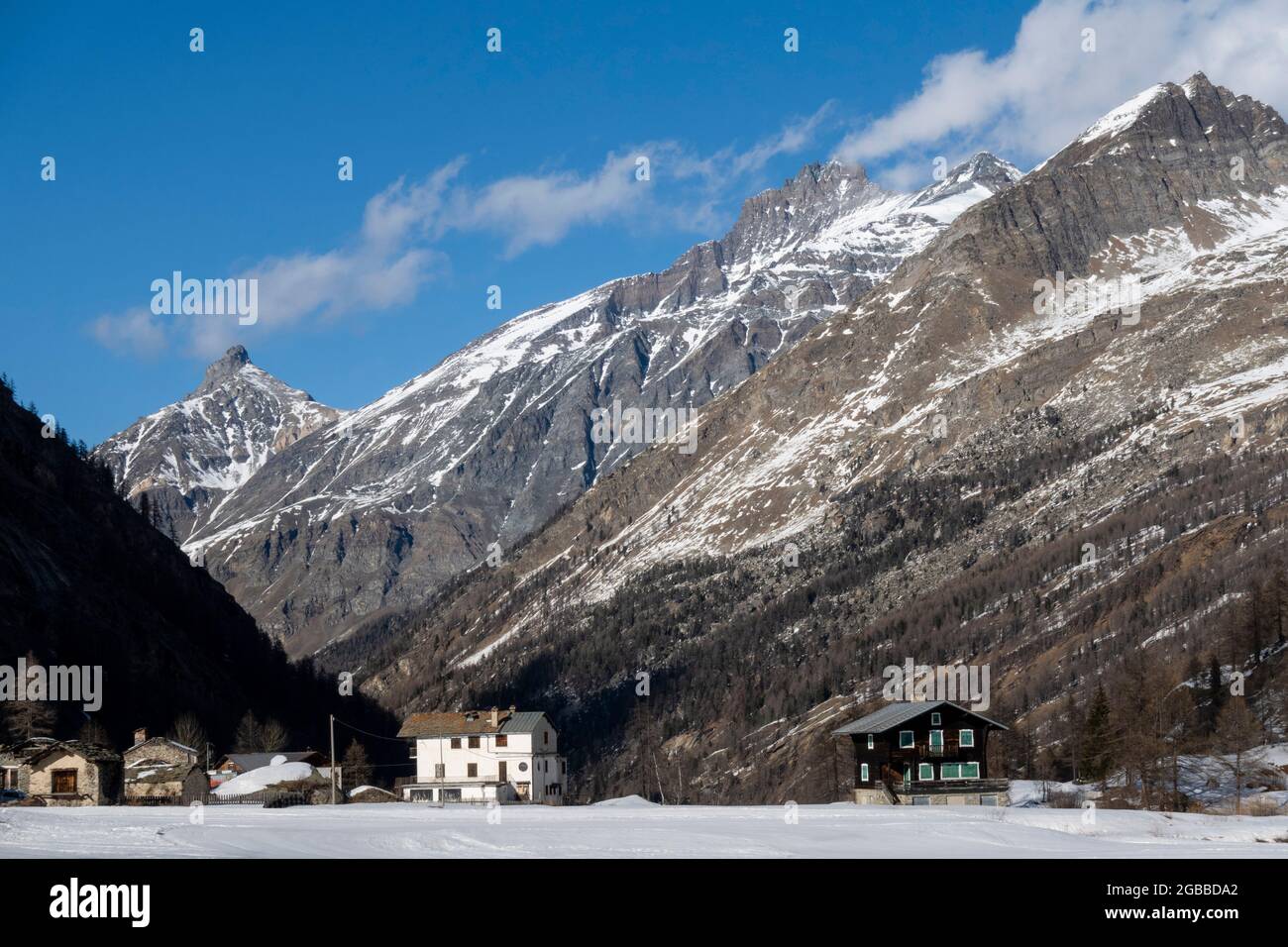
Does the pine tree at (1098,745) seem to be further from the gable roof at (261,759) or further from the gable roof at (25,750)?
the gable roof at (25,750)

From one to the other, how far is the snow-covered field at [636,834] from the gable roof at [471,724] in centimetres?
4621

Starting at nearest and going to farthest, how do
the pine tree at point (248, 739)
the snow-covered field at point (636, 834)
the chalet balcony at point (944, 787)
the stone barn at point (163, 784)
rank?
1. the snow-covered field at point (636, 834)
2. the chalet balcony at point (944, 787)
3. the stone barn at point (163, 784)
4. the pine tree at point (248, 739)

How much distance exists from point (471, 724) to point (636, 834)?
241 feet

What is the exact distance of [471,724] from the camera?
13800 centimetres

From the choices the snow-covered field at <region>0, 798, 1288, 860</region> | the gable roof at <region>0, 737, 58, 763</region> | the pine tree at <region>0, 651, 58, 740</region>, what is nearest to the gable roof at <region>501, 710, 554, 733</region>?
the gable roof at <region>0, 737, 58, 763</region>

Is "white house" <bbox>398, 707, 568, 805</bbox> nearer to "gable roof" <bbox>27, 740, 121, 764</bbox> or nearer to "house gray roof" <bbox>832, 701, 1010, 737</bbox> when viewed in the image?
"house gray roof" <bbox>832, 701, 1010, 737</bbox>

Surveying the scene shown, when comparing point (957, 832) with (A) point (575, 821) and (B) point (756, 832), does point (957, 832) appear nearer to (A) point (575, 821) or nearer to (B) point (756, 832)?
(B) point (756, 832)

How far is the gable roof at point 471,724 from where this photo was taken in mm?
136625
